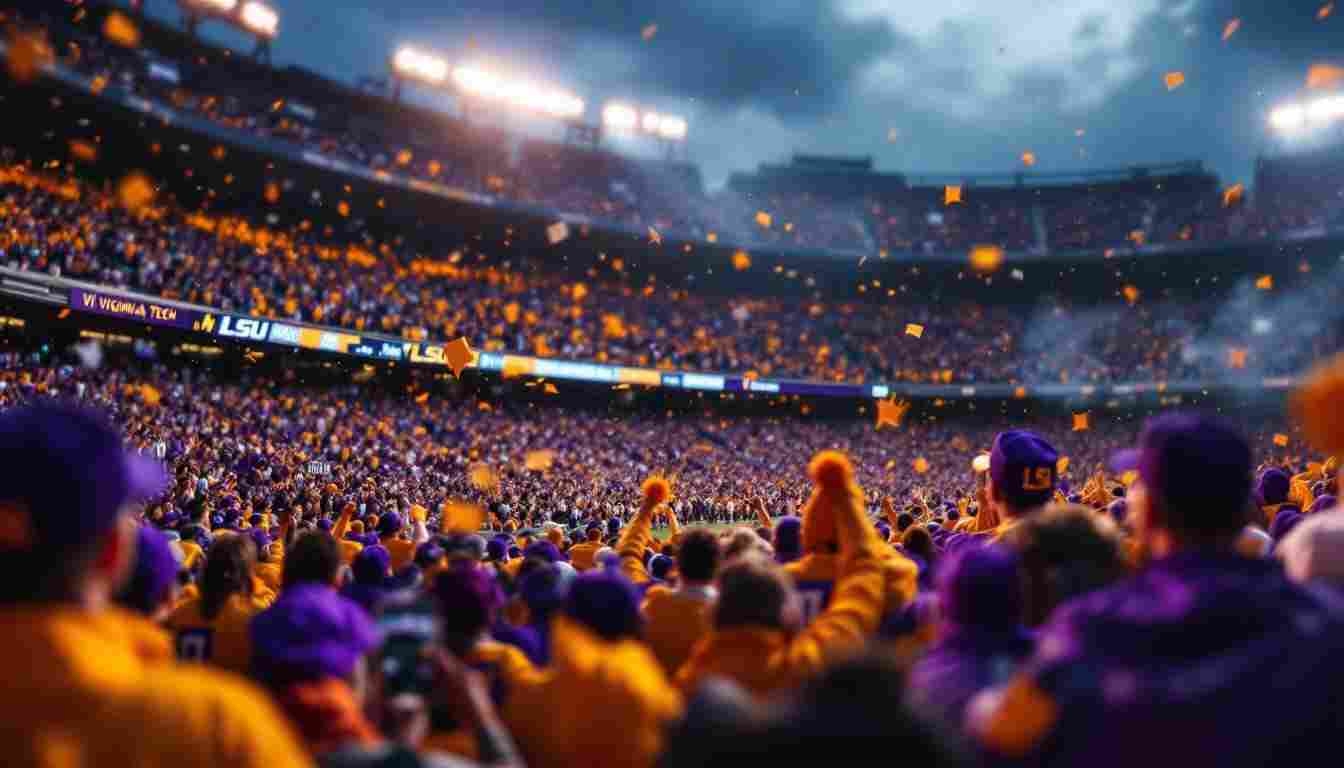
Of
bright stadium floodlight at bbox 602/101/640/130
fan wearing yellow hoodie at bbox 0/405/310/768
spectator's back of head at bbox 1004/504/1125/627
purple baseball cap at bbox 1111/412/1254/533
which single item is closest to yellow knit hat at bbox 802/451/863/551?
spectator's back of head at bbox 1004/504/1125/627

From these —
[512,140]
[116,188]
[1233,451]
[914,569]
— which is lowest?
[914,569]

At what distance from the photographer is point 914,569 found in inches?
165

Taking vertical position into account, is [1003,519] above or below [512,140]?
below

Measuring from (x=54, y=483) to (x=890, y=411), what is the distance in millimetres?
44133

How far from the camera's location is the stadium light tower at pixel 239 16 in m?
32.5

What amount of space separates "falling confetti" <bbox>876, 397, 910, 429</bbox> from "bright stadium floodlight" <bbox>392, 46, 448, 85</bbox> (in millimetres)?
27850

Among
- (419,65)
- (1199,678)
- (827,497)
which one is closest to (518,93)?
(419,65)

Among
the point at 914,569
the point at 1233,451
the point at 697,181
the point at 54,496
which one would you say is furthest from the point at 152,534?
the point at 697,181

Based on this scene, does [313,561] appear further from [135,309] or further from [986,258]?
[986,258]

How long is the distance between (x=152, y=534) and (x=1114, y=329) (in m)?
52.4

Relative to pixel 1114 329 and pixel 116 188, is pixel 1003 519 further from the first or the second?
pixel 1114 329

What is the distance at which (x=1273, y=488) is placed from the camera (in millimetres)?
7215

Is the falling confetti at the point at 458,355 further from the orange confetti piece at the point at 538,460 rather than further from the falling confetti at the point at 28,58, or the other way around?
the falling confetti at the point at 28,58

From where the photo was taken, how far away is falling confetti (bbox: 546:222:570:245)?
3881 centimetres
